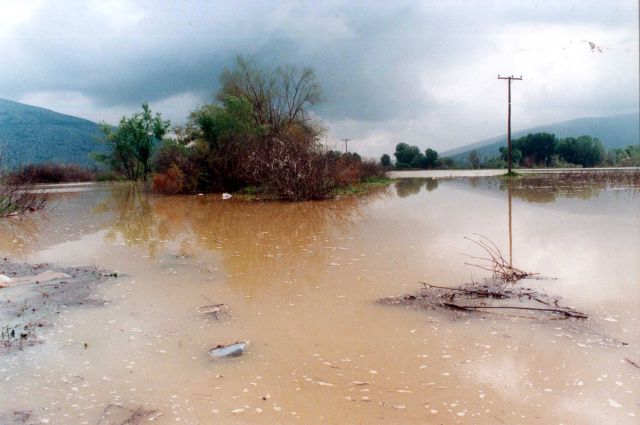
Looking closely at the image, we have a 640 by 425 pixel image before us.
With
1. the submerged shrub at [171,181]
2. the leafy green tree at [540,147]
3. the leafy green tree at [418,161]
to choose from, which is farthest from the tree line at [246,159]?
the leafy green tree at [540,147]

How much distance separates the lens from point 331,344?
4836 millimetres

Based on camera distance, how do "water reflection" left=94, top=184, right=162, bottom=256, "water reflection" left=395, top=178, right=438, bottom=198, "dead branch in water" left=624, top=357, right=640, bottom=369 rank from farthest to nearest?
"water reflection" left=395, top=178, right=438, bottom=198
"water reflection" left=94, top=184, right=162, bottom=256
"dead branch in water" left=624, top=357, right=640, bottom=369

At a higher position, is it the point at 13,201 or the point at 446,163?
the point at 446,163

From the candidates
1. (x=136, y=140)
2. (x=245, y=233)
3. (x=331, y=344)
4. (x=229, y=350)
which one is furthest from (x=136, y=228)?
(x=136, y=140)

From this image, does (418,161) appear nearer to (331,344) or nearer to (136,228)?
(136,228)

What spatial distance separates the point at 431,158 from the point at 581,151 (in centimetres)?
2437

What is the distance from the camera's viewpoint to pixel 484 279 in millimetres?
7090

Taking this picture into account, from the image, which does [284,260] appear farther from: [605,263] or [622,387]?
[622,387]

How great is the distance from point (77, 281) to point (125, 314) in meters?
2.16

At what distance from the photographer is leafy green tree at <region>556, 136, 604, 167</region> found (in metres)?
80.7

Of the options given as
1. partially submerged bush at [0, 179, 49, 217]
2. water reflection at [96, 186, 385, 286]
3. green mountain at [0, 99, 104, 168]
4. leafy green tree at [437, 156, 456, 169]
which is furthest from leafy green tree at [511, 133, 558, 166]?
green mountain at [0, 99, 104, 168]

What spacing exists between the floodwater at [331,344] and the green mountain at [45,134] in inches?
3961

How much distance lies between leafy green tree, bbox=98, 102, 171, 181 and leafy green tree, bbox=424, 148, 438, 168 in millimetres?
46938

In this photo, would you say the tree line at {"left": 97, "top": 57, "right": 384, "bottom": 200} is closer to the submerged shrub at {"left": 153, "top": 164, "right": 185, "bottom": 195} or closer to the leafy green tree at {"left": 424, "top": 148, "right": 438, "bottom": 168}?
the submerged shrub at {"left": 153, "top": 164, "right": 185, "bottom": 195}
